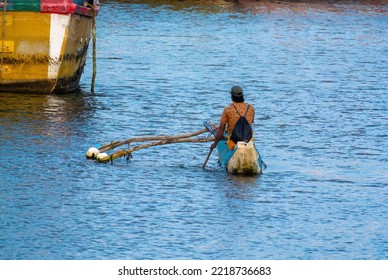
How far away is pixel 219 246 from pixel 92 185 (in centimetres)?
504

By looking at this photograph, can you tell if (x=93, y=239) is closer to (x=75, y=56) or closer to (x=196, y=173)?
(x=196, y=173)

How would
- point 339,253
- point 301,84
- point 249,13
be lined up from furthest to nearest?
point 249,13 < point 301,84 < point 339,253

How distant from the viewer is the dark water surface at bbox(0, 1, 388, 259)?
20.1m

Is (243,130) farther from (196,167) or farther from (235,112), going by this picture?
(196,167)

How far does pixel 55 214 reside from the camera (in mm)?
21688

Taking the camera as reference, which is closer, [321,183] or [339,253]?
[339,253]

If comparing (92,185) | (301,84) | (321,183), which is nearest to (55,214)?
(92,185)

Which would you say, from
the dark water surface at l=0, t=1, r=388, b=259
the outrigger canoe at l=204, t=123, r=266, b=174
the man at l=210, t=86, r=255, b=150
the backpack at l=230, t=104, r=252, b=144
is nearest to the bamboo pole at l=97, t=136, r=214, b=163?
the dark water surface at l=0, t=1, r=388, b=259

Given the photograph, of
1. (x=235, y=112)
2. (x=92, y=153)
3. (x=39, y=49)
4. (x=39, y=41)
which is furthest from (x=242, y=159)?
(x=39, y=49)

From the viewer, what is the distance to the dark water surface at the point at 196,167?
20.1m

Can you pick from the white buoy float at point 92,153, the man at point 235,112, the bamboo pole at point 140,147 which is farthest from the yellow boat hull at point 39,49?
the man at point 235,112

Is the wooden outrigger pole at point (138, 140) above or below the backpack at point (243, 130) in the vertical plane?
below

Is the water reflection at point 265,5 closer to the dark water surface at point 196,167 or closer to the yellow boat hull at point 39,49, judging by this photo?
the dark water surface at point 196,167

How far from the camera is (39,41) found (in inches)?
1308
